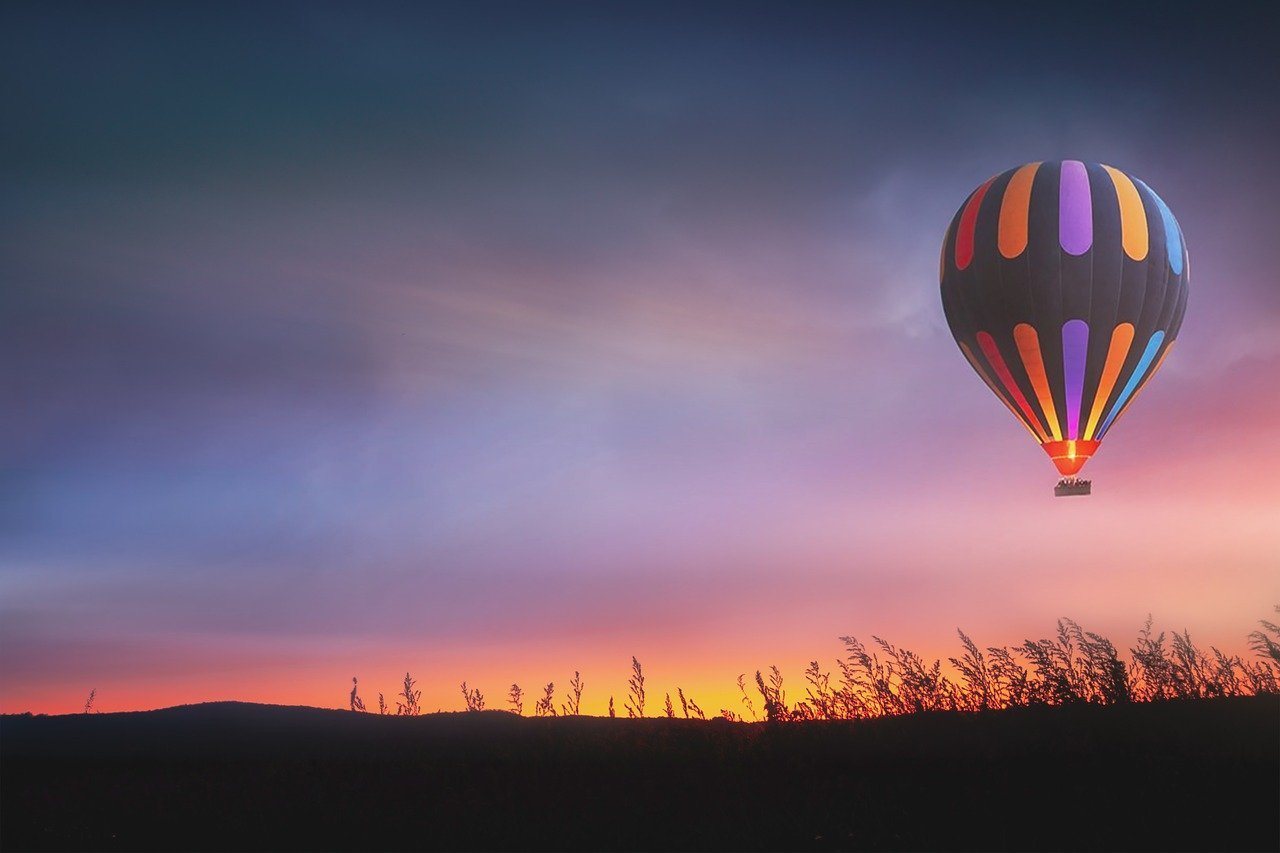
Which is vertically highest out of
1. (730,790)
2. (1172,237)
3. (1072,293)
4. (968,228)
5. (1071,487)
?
(968,228)

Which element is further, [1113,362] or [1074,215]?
[1113,362]

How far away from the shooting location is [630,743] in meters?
14.1

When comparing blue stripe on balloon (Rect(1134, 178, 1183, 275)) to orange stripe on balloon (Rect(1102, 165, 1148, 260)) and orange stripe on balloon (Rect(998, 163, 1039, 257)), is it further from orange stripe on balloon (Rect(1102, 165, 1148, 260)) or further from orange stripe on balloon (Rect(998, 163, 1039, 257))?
orange stripe on balloon (Rect(998, 163, 1039, 257))

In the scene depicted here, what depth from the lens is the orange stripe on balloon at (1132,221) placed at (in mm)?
25312

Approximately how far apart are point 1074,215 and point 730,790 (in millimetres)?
20144

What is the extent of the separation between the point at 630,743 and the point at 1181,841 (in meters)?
7.38

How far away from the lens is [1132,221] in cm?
2548

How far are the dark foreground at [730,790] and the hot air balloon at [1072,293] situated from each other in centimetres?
1268

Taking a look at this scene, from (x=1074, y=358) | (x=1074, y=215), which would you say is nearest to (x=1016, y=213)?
(x=1074, y=215)

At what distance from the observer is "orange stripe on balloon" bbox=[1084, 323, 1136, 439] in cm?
2541

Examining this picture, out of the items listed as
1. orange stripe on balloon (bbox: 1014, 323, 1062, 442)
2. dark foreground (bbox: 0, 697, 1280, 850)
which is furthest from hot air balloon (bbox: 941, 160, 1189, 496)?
dark foreground (bbox: 0, 697, 1280, 850)

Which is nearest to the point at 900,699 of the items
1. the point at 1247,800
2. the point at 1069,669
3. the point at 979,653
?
the point at 979,653

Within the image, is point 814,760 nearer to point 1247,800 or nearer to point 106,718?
point 1247,800

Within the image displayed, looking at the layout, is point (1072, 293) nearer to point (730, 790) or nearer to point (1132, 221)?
point (1132, 221)
